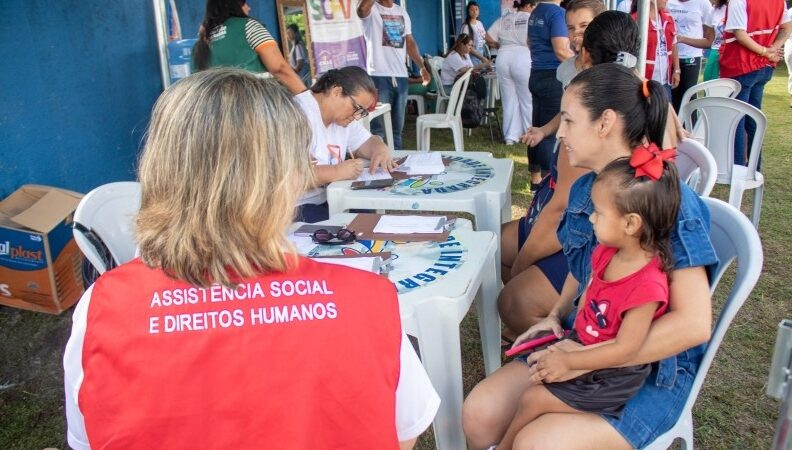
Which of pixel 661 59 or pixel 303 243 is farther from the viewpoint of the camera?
pixel 661 59

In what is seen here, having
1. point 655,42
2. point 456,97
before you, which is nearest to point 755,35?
point 655,42

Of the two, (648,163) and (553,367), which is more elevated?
(648,163)

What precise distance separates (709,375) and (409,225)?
4.54 ft

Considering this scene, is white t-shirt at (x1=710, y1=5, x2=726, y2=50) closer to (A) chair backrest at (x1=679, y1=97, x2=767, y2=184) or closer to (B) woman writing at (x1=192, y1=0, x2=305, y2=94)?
(A) chair backrest at (x1=679, y1=97, x2=767, y2=184)

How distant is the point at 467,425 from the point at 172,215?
1.02 metres

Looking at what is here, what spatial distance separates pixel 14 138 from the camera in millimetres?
3258

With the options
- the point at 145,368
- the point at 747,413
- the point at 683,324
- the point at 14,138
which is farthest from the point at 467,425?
the point at 14,138

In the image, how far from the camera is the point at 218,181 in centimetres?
87

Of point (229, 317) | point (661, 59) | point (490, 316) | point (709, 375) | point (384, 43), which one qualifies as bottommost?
point (709, 375)

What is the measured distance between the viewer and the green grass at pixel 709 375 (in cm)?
214

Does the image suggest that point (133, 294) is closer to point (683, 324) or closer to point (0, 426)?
point (683, 324)

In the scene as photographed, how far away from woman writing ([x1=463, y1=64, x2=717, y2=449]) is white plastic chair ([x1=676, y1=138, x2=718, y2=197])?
67 cm

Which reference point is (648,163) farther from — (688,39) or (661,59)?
(688,39)

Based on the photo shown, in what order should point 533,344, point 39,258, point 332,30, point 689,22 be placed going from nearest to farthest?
point 533,344 → point 39,258 → point 332,30 → point 689,22
